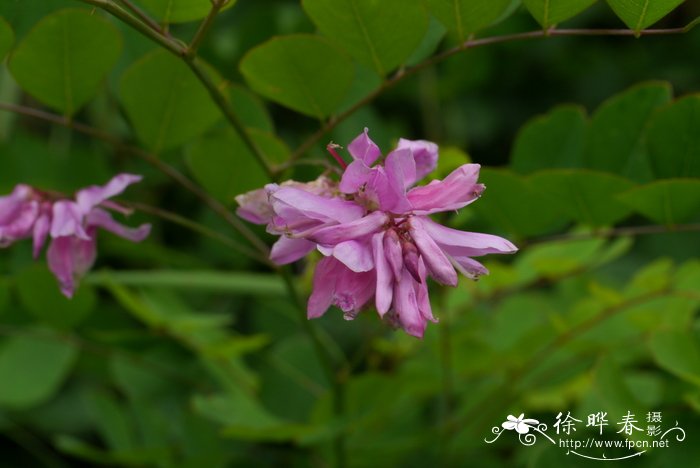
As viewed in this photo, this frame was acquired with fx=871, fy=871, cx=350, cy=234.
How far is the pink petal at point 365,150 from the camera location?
0.56 meters

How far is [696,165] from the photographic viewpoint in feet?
2.35

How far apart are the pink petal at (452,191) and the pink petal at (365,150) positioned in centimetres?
3

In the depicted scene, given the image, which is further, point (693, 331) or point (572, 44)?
point (572, 44)

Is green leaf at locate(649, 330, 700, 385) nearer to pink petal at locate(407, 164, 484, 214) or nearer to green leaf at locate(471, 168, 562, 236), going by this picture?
green leaf at locate(471, 168, 562, 236)

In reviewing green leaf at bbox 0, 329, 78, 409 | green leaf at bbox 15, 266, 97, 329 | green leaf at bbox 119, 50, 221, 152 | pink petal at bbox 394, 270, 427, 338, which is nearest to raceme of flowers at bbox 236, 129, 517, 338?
pink petal at bbox 394, 270, 427, 338

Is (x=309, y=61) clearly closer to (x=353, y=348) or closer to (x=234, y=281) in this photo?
(x=234, y=281)

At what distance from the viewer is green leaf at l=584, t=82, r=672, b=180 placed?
76 centimetres

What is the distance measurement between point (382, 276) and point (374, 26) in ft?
0.74

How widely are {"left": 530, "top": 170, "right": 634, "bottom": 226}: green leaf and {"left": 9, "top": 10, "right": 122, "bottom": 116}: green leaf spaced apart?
376 mm

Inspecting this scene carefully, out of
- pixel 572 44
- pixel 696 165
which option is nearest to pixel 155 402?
pixel 696 165

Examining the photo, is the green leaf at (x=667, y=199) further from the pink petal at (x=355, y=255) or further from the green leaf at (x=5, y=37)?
the green leaf at (x=5, y=37)

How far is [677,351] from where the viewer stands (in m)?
0.81

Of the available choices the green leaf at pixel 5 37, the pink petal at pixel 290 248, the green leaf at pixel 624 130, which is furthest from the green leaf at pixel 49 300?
the green leaf at pixel 624 130

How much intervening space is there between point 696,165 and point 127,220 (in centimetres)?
70
